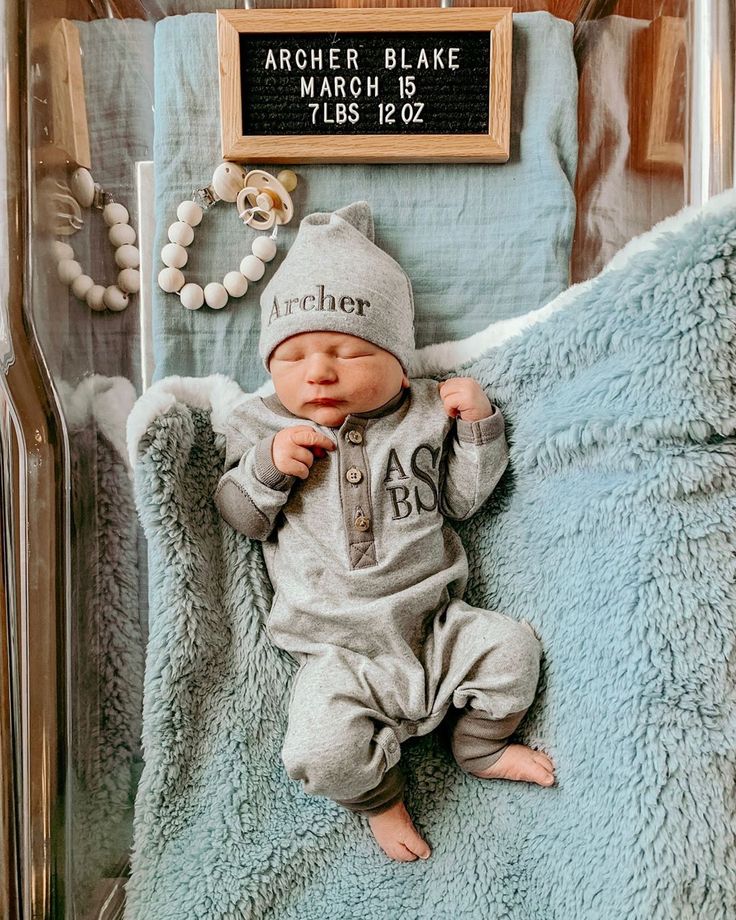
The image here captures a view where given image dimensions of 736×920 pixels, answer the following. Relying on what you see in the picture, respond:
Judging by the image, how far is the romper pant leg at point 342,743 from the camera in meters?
0.79

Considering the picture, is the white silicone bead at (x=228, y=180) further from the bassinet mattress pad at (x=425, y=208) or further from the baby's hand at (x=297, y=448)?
the baby's hand at (x=297, y=448)

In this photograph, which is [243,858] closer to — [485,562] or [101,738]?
[101,738]

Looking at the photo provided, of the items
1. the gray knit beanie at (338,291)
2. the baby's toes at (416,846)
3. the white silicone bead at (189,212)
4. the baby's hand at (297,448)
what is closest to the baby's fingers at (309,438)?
the baby's hand at (297,448)

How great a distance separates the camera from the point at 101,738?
36.5 inches

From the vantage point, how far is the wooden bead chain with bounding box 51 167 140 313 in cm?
93

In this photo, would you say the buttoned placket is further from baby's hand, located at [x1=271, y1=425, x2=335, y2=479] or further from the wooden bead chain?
the wooden bead chain

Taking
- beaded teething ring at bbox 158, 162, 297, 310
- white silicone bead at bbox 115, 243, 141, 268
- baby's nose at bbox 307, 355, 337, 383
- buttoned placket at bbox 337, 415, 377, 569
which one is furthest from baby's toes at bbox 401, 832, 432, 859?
white silicone bead at bbox 115, 243, 141, 268

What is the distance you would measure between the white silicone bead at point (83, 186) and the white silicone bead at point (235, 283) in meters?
0.20

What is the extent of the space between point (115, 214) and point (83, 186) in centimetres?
6

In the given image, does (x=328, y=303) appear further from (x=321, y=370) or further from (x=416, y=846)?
(x=416, y=846)

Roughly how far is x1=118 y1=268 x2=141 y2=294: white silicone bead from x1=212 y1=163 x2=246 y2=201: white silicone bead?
0.55ft

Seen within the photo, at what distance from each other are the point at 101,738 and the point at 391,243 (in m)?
0.76

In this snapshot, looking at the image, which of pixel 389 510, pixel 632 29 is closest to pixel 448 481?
A: pixel 389 510

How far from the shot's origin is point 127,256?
3.41ft
